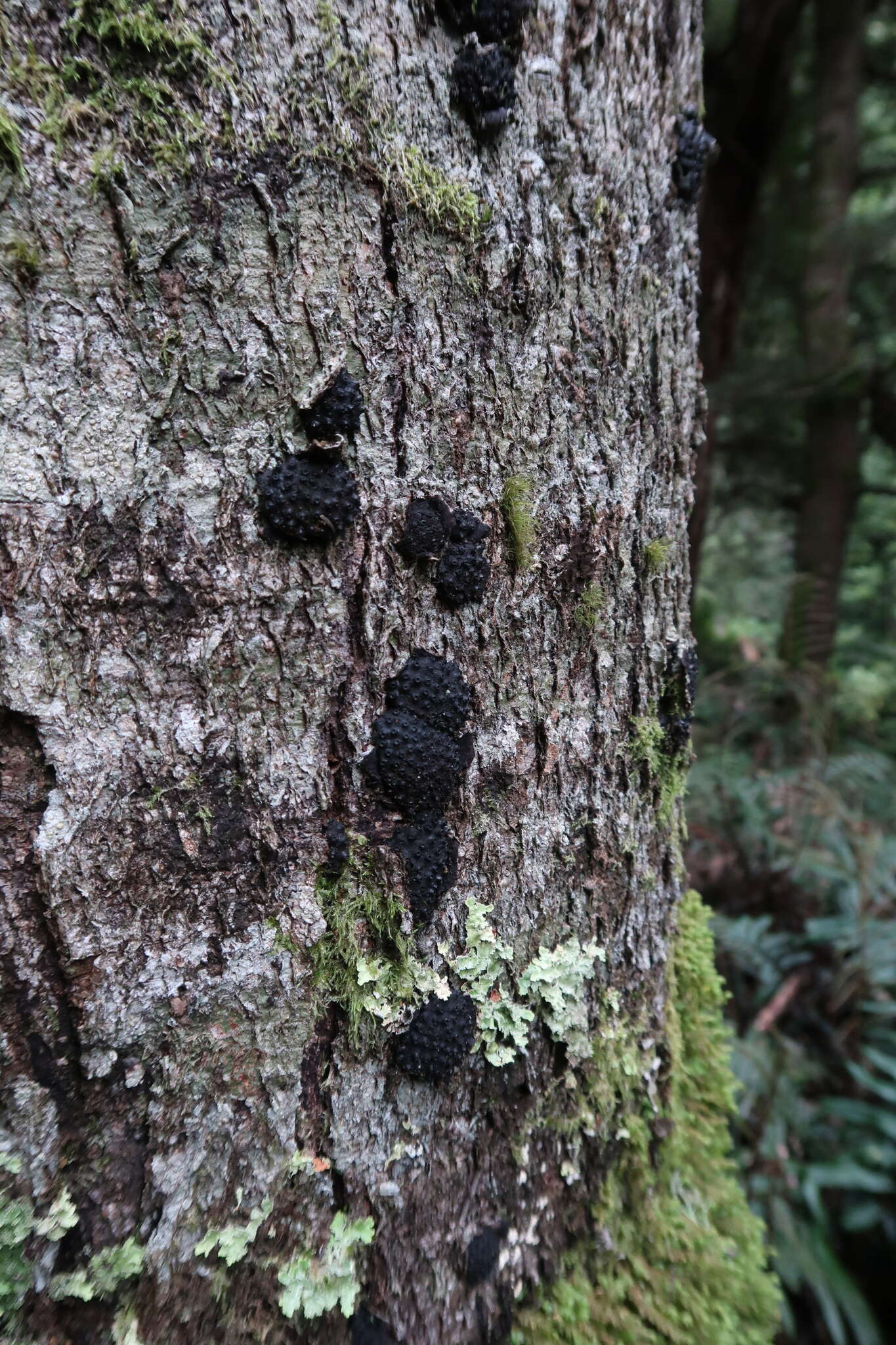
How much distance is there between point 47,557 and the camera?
766mm

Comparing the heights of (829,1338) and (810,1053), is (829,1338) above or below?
below

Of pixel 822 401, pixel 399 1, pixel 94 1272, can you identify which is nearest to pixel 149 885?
pixel 94 1272

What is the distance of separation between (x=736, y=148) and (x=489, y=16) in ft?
11.6

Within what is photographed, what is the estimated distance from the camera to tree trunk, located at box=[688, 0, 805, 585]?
350cm

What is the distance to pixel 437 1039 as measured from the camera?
3.12 feet

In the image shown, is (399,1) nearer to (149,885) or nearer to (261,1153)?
(149,885)

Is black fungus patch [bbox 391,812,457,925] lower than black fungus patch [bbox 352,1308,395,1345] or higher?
higher

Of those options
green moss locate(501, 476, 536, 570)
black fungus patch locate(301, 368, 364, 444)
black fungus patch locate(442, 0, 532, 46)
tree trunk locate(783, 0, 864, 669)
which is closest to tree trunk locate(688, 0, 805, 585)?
tree trunk locate(783, 0, 864, 669)

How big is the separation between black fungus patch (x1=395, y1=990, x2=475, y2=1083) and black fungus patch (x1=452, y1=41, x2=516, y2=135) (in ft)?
3.70

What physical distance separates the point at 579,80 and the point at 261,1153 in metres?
1.44

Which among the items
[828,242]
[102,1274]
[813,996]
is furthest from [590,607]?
[828,242]

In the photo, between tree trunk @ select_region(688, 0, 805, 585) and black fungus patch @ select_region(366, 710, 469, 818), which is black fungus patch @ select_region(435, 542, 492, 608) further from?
tree trunk @ select_region(688, 0, 805, 585)

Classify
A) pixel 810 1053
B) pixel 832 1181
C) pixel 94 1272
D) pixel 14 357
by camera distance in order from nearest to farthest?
pixel 14 357, pixel 94 1272, pixel 832 1181, pixel 810 1053

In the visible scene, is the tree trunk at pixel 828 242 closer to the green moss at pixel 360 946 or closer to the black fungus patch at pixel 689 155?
the black fungus patch at pixel 689 155
